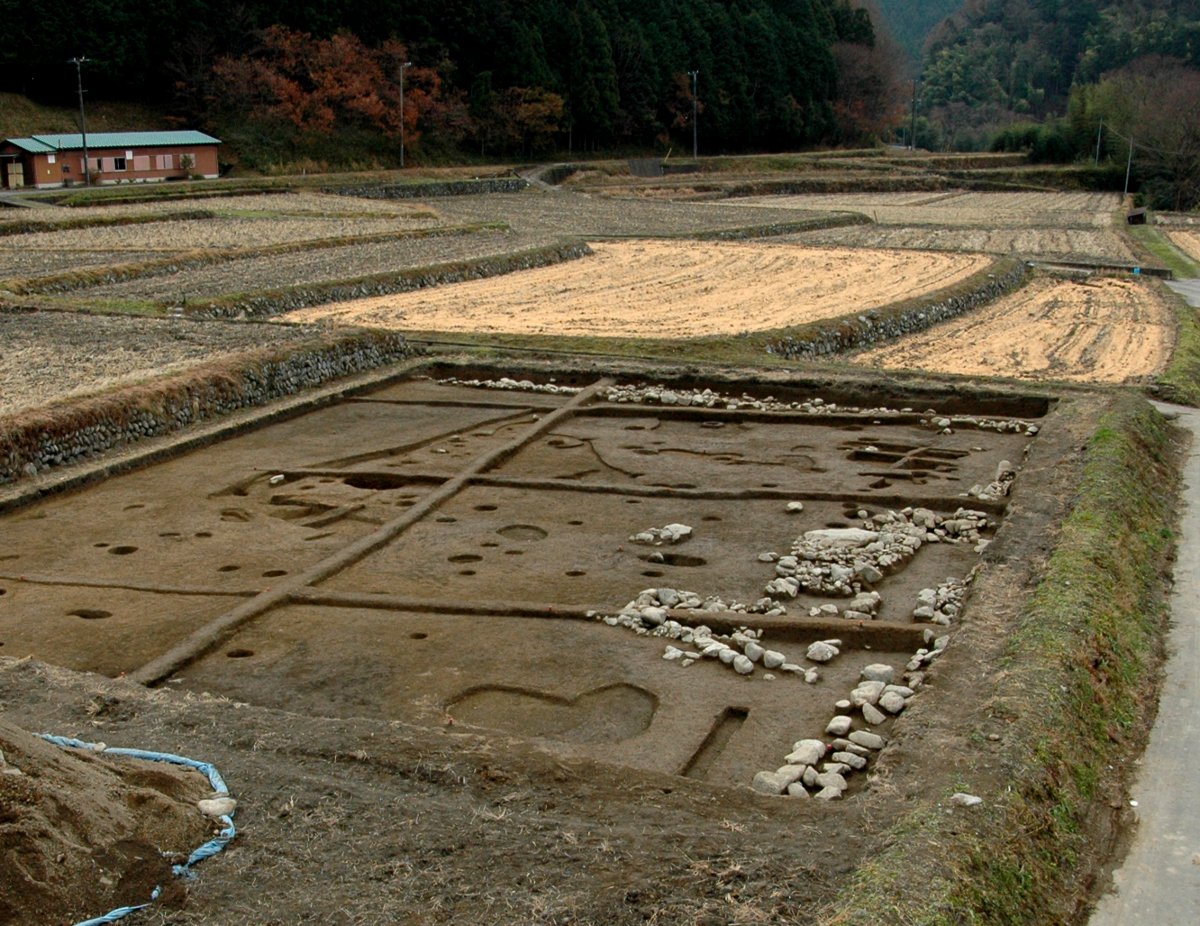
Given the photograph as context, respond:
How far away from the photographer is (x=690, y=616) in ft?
30.9

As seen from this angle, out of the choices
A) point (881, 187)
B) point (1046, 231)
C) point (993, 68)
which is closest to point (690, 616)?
point (1046, 231)

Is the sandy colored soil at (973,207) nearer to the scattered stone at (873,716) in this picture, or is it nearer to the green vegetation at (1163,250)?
the green vegetation at (1163,250)

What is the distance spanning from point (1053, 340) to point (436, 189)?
36.7m

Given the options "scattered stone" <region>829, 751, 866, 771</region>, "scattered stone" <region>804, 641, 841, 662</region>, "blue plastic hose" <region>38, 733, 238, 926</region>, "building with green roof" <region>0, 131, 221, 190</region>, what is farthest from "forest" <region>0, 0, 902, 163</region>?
"scattered stone" <region>829, 751, 866, 771</region>

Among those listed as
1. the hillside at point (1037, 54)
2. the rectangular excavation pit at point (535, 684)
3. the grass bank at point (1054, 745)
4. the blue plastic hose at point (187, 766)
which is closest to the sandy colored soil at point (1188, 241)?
the grass bank at point (1054, 745)

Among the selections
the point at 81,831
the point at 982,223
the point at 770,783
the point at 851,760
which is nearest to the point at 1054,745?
the point at 851,760

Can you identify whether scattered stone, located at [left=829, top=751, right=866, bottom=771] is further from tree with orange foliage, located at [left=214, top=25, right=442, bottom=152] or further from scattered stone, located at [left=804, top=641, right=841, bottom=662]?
tree with orange foliage, located at [left=214, top=25, right=442, bottom=152]

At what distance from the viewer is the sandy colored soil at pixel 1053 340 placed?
2019 cm

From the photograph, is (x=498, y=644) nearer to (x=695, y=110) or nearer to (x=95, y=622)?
(x=95, y=622)

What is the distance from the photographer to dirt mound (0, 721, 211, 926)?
204 inches

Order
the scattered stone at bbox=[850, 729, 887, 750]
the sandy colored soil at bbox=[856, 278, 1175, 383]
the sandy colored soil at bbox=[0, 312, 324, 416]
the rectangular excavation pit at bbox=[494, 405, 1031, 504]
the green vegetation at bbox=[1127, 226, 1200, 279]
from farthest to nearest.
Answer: the green vegetation at bbox=[1127, 226, 1200, 279], the sandy colored soil at bbox=[856, 278, 1175, 383], the sandy colored soil at bbox=[0, 312, 324, 416], the rectangular excavation pit at bbox=[494, 405, 1031, 504], the scattered stone at bbox=[850, 729, 887, 750]

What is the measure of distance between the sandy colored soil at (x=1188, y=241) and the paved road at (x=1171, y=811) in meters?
32.9

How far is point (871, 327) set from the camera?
74.7 feet

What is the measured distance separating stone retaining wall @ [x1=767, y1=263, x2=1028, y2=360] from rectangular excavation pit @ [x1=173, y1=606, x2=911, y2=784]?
1174 centimetres
